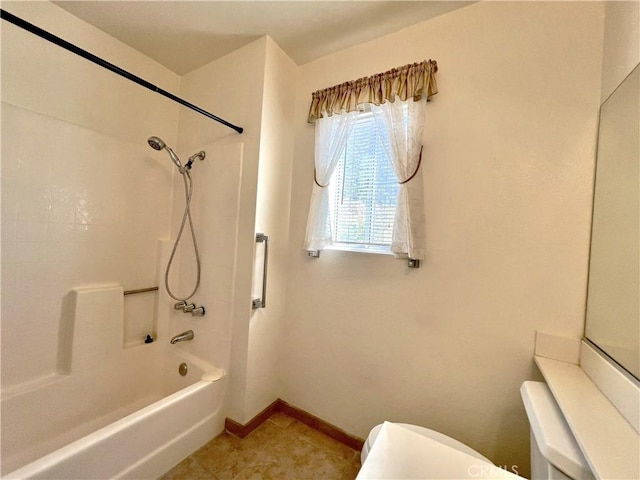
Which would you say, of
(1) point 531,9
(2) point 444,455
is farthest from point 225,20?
(2) point 444,455

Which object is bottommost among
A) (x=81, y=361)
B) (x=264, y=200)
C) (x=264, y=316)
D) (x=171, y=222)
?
(x=81, y=361)

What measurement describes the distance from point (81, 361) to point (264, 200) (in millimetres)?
1493

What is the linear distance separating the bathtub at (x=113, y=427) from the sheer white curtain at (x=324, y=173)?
3.61ft

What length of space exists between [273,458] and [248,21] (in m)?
2.60

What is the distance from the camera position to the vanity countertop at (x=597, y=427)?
612 millimetres

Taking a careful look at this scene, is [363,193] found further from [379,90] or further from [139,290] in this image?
[139,290]

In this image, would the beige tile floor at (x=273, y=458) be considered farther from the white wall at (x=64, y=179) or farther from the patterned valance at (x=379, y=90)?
the patterned valance at (x=379, y=90)

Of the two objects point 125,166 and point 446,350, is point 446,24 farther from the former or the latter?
point 125,166

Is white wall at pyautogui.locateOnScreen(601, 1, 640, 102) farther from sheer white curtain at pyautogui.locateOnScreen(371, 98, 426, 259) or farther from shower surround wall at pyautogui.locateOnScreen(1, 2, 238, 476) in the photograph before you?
shower surround wall at pyautogui.locateOnScreen(1, 2, 238, 476)

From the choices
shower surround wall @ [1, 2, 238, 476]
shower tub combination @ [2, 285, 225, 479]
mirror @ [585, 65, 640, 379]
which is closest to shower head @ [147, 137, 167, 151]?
shower surround wall @ [1, 2, 238, 476]

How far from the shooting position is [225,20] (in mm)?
1523

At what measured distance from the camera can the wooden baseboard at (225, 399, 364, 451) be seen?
5.22 ft

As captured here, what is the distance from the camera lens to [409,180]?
139cm

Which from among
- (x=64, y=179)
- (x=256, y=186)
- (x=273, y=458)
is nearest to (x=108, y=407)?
(x=273, y=458)
